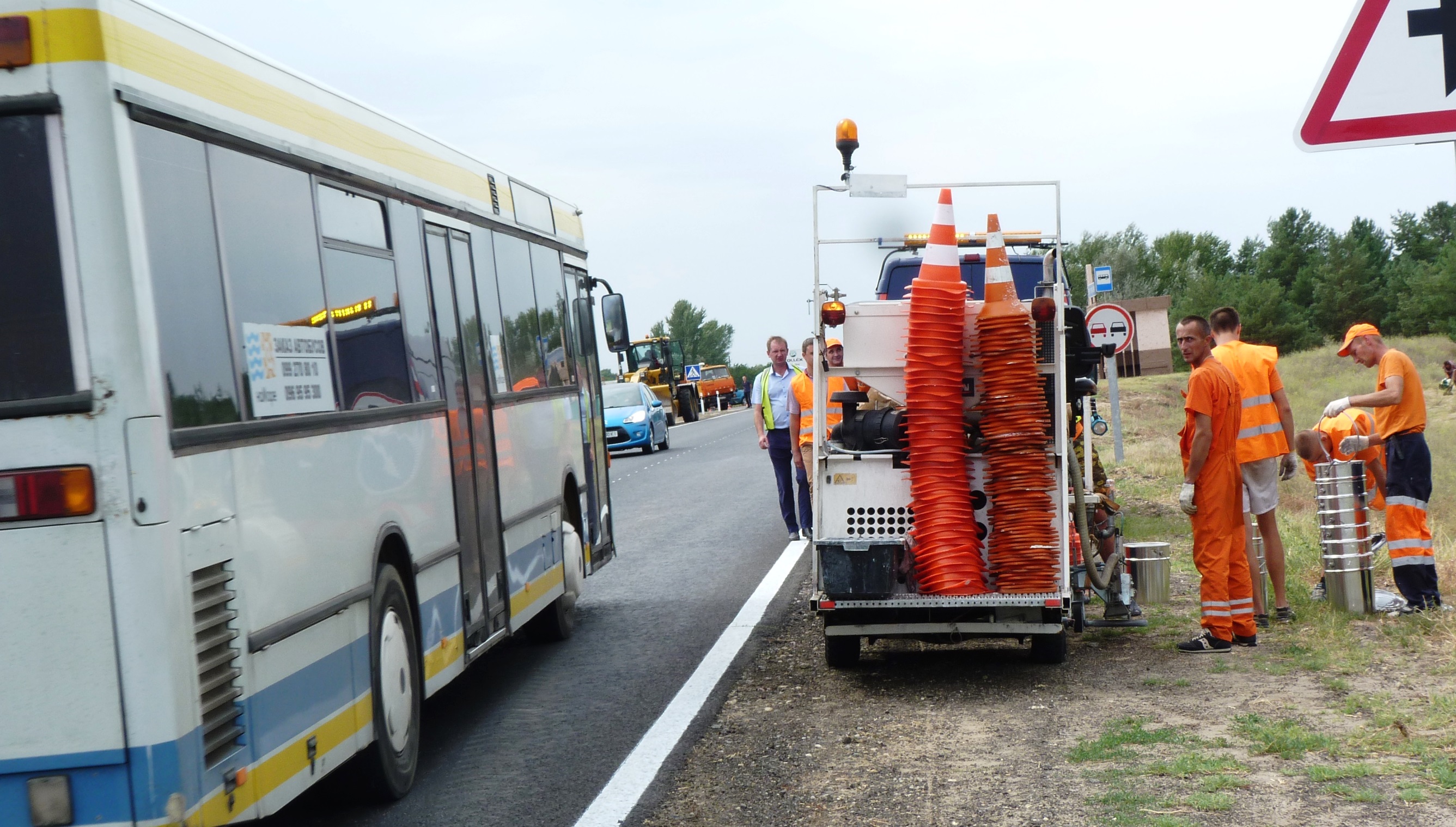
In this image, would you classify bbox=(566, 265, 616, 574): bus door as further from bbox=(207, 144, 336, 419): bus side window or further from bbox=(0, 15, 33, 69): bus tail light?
bbox=(0, 15, 33, 69): bus tail light

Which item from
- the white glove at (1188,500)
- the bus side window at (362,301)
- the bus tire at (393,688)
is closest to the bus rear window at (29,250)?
the bus side window at (362,301)

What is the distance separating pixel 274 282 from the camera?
527 centimetres

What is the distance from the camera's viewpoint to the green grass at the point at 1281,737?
6.16 meters

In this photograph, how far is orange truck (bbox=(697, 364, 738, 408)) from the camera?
78125mm

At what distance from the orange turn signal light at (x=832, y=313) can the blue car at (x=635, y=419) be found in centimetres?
2375

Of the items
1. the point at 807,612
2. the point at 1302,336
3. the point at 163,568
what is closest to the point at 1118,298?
the point at 1302,336

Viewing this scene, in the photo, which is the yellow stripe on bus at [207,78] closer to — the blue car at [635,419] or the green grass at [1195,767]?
the green grass at [1195,767]

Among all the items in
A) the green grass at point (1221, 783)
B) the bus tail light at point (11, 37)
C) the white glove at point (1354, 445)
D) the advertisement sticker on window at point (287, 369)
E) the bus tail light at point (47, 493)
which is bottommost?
the green grass at point (1221, 783)

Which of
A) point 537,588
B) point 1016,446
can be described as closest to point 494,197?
point 537,588

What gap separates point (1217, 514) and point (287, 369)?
18.3 ft

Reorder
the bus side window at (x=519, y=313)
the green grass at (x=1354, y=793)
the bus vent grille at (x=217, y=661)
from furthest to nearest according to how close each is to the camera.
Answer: the bus side window at (x=519, y=313) < the green grass at (x=1354, y=793) < the bus vent grille at (x=217, y=661)

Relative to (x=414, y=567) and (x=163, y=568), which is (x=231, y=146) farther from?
(x=414, y=567)

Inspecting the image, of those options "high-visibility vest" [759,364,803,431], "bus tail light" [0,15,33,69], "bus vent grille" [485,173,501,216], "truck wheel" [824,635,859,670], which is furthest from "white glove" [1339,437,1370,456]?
"bus tail light" [0,15,33,69]

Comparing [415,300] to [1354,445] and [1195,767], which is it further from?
[1354,445]
